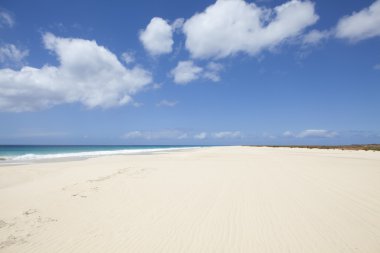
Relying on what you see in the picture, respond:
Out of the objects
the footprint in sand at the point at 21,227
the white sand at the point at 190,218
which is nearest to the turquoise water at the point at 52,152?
the white sand at the point at 190,218

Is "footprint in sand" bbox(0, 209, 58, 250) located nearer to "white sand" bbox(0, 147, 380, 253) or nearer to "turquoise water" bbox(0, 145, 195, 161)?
"white sand" bbox(0, 147, 380, 253)

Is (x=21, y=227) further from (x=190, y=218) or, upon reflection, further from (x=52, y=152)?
(x=52, y=152)

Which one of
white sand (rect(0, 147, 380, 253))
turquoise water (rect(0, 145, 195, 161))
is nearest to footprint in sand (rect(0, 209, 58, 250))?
white sand (rect(0, 147, 380, 253))

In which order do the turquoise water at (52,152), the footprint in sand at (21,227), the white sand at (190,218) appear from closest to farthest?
1. the white sand at (190,218)
2. the footprint in sand at (21,227)
3. the turquoise water at (52,152)

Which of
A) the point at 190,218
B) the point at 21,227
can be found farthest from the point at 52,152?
the point at 190,218

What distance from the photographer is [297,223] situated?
5.24 metres

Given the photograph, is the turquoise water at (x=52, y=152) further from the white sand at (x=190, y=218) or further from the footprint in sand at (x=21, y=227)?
the footprint in sand at (x=21, y=227)

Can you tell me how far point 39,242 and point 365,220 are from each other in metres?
6.96

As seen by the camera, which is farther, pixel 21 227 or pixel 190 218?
pixel 190 218

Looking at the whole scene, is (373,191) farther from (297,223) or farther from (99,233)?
(99,233)

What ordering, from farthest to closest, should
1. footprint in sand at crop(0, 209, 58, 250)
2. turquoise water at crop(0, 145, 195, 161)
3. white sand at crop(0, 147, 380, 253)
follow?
turquoise water at crop(0, 145, 195, 161) → footprint in sand at crop(0, 209, 58, 250) → white sand at crop(0, 147, 380, 253)

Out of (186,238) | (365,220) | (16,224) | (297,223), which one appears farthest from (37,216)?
(365,220)

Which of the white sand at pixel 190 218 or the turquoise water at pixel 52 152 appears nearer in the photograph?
the white sand at pixel 190 218

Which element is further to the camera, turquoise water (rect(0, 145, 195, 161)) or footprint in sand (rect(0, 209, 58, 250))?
turquoise water (rect(0, 145, 195, 161))
